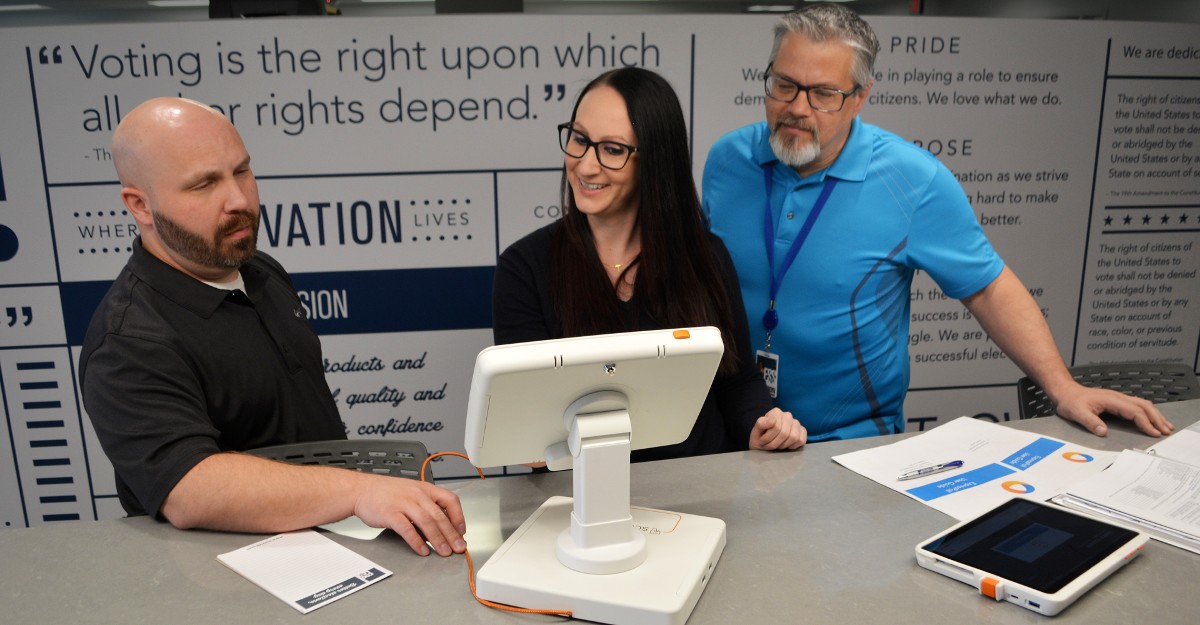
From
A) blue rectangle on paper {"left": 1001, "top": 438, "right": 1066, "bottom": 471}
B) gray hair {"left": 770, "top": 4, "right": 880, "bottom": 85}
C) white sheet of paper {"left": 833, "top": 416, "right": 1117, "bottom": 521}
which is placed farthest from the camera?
gray hair {"left": 770, "top": 4, "right": 880, "bottom": 85}

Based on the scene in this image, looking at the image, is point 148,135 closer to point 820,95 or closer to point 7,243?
point 820,95

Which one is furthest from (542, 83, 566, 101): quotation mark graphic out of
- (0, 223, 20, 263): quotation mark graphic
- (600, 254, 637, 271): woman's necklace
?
(0, 223, 20, 263): quotation mark graphic

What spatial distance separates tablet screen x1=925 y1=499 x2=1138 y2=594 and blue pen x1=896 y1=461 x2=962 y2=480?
0.21 m

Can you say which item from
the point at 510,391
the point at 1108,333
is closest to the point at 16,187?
the point at 510,391

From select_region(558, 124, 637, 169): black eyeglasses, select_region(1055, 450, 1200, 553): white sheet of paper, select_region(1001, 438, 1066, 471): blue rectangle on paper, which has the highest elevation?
select_region(558, 124, 637, 169): black eyeglasses

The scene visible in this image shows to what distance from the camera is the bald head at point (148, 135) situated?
5.45ft

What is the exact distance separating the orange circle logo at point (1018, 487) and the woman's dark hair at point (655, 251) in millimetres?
630

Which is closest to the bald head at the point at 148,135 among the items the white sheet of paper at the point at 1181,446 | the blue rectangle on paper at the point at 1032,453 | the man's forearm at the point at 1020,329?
the blue rectangle on paper at the point at 1032,453

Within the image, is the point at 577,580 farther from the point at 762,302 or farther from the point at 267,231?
the point at 267,231

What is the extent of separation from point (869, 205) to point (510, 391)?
4.69 ft

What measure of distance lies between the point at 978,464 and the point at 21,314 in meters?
3.33

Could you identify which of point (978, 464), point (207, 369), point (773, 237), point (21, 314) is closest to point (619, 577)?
point (978, 464)

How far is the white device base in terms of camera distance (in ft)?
3.66

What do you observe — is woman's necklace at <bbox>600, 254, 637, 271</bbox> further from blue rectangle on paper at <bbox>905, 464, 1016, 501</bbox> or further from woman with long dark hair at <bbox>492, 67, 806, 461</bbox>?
blue rectangle on paper at <bbox>905, 464, 1016, 501</bbox>
